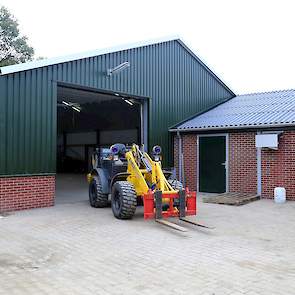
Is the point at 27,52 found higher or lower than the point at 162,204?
higher

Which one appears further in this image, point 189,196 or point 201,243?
point 189,196

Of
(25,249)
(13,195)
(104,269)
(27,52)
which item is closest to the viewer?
(104,269)

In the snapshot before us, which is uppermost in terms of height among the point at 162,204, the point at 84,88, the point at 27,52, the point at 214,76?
the point at 27,52

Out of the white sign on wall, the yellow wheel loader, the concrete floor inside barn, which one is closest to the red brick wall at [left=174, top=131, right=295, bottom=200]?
the white sign on wall

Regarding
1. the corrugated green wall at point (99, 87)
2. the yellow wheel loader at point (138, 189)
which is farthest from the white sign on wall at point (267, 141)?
the corrugated green wall at point (99, 87)

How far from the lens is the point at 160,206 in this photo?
865 cm

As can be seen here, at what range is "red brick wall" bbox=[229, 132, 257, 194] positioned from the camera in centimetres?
1351

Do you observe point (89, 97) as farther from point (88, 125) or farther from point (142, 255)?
point (142, 255)

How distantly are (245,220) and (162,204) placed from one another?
6.65 feet

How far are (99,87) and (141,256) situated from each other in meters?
7.25

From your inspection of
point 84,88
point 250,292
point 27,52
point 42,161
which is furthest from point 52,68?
point 27,52

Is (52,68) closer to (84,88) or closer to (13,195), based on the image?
(84,88)

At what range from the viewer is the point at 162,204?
8945 mm

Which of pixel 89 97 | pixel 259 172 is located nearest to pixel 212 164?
pixel 259 172
